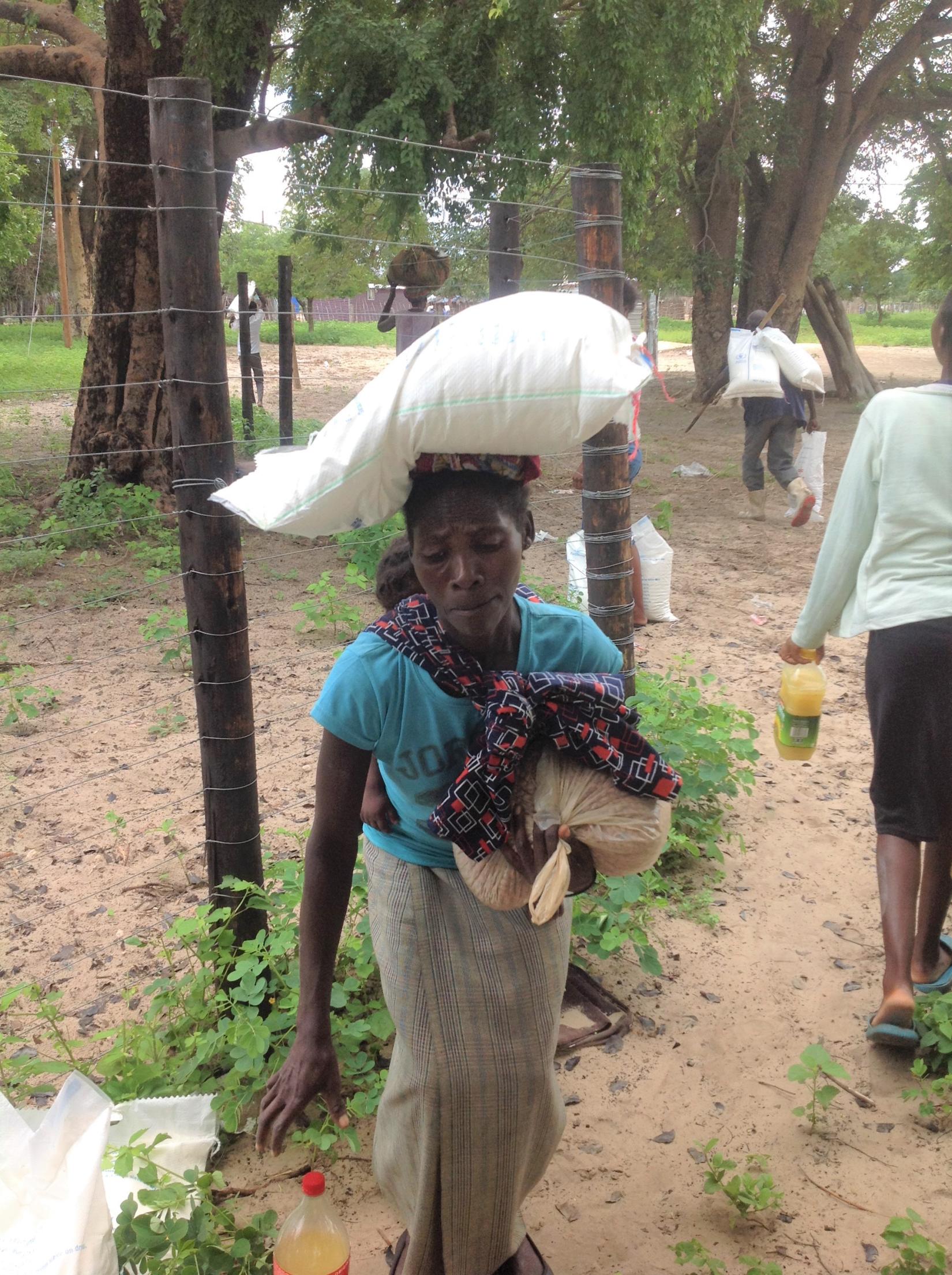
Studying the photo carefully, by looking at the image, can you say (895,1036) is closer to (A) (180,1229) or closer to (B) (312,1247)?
(B) (312,1247)

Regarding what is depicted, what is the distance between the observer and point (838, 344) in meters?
17.0

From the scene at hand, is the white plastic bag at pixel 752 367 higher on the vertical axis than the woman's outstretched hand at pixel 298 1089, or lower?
higher

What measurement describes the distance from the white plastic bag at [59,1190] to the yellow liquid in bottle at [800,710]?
1.96 metres

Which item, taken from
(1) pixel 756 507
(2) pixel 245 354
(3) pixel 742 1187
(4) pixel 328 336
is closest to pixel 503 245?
(3) pixel 742 1187

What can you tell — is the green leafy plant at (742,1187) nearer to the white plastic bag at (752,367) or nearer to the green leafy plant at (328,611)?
the green leafy plant at (328,611)

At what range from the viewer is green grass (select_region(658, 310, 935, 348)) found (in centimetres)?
3753

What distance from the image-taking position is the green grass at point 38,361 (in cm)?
1727

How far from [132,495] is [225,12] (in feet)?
11.2

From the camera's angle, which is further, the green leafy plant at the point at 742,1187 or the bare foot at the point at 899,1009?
the bare foot at the point at 899,1009

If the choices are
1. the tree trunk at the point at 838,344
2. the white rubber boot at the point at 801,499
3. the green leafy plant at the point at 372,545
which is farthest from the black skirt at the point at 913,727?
the tree trunk at the point at 838,344

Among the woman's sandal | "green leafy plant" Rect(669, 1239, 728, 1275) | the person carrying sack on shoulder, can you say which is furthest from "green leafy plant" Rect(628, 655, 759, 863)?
the person carrying sack on shoulder

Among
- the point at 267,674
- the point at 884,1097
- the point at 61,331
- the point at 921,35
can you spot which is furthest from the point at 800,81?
the point at 61,331

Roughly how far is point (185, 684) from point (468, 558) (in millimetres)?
3848

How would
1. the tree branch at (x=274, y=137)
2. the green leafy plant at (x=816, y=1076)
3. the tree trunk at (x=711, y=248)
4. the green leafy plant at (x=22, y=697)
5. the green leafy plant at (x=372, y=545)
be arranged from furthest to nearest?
the tree trunk at (x=711, y=248), the tree branch at (x=274, y=137), the green leafy plant at (x=372, y=545), the green leafy plant at (x=22, y=697), the green leafy plant at (x=816, y=1076)
